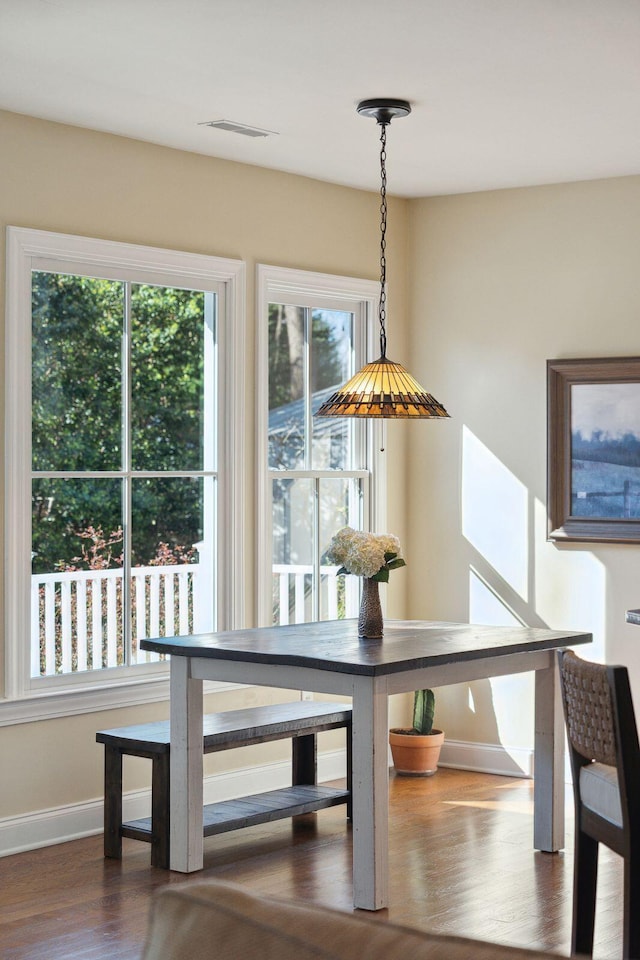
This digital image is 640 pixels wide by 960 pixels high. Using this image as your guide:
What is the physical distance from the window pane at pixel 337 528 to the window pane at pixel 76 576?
1.23 metres

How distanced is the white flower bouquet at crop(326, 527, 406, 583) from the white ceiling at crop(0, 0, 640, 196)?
1630 mm

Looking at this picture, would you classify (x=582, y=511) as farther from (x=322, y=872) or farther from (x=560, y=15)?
(x=560, y=15)

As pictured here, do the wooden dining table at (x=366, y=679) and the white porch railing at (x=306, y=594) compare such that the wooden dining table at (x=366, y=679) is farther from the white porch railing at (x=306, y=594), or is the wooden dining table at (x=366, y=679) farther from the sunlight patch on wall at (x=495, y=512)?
the sunlight patch on wall at (x=495, y=512)

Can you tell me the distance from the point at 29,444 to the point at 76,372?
41 cm

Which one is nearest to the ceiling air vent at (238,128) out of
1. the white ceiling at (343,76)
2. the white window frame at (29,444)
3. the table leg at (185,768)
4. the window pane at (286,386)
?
the white ceiling at (343,76)

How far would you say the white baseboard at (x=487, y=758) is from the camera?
19.9ft

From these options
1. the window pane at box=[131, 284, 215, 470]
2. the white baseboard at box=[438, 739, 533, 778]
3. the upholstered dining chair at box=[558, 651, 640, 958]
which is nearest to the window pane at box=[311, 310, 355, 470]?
the window pane at box=[131, 284, 215, 470]

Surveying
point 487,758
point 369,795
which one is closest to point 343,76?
point 369,795

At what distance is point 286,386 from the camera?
5910mm

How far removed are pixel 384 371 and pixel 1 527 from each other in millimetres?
1575

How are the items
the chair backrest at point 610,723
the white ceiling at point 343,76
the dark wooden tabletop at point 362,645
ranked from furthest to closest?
the dark wooden tabletop at point 362,645 → the white ceiling at point 343,76 → the chair backrest at point 610,723

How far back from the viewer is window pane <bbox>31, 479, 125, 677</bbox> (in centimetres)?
490

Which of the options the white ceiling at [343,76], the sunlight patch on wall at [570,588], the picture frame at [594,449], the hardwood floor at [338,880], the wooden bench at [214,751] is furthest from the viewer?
Answer: the sunlight patch on wall at [570,588]

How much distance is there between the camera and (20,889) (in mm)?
4266
